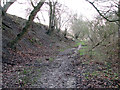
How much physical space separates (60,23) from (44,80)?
3256 centimetres

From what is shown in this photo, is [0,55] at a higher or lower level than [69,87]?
higher

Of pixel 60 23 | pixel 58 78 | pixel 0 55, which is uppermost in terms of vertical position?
pixel 60 23

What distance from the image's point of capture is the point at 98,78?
6.39 metres

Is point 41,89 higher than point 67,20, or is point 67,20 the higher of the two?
point 67,20

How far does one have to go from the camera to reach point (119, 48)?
8070mm

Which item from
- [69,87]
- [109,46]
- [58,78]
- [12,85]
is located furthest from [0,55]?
[109,46]

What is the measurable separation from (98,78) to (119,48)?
9.42 feet

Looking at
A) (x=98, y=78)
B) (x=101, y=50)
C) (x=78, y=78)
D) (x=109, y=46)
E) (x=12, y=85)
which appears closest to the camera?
(x=12, y=85)

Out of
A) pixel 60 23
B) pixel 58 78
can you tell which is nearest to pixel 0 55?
pixel 58 78

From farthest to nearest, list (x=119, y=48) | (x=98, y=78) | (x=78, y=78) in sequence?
(x=119, y=48)
(x=78, y=78)
(x=98, y=78)

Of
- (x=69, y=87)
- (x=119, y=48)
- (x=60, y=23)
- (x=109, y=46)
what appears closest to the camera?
(x=69, y=87)

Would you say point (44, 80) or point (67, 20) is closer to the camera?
point (44, 80)

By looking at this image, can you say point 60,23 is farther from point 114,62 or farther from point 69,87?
point 69,87

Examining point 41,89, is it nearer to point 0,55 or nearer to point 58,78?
point 58,78
